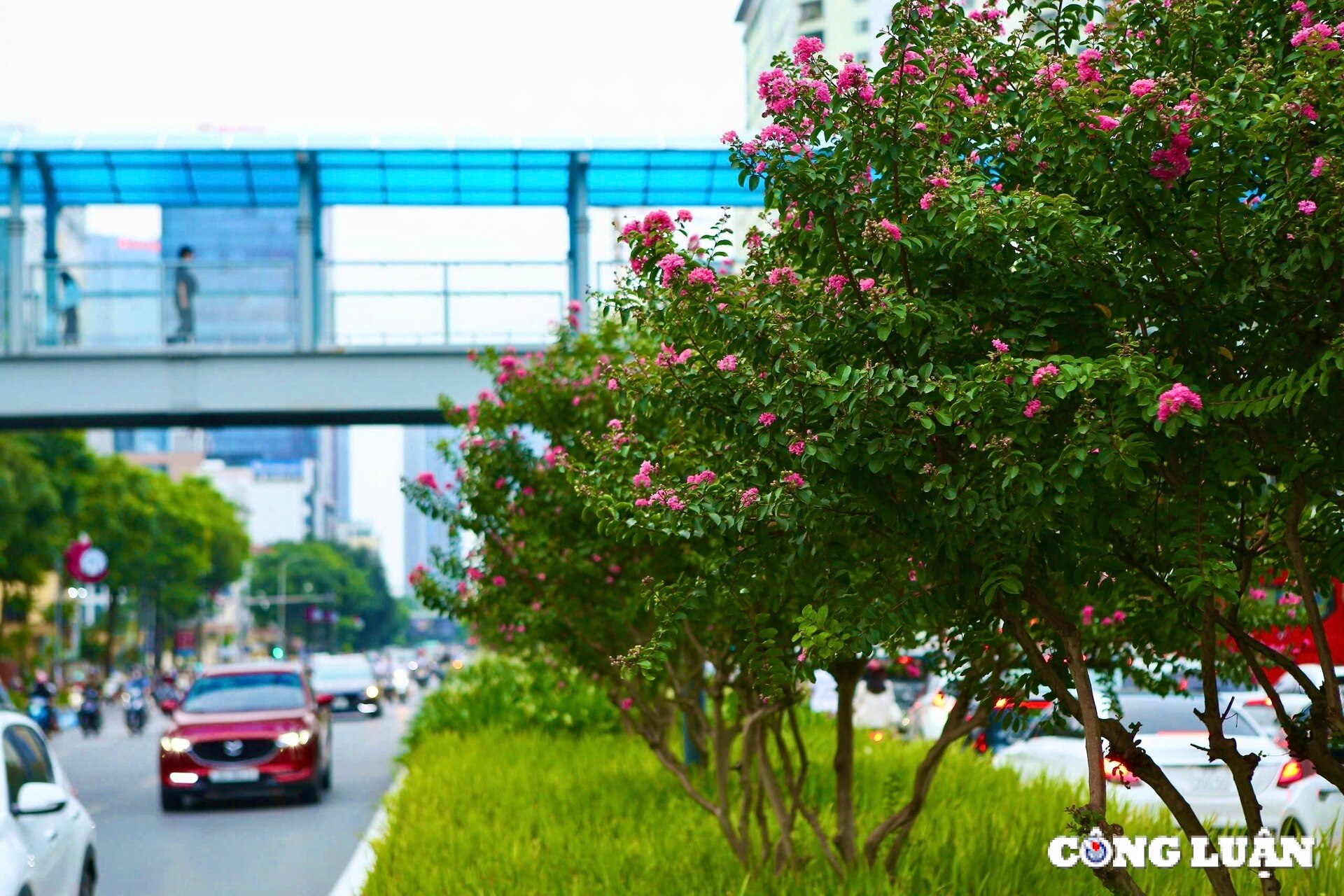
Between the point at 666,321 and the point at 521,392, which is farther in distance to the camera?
the point at 521,392

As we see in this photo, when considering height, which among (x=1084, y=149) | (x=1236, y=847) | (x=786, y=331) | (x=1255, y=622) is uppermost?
(x=1084, y=149)

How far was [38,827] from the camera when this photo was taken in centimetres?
784

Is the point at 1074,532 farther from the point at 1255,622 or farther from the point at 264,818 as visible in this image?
the point at 264,818

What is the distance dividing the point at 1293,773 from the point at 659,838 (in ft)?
15.3

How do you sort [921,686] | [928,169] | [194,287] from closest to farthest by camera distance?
[928,169] < [194,287] < [921,686]

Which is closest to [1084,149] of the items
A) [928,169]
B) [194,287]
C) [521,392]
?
A: [928,169]

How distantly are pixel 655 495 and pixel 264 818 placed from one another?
Result: 1385 cm

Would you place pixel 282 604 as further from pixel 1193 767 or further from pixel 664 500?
pixel 664 500

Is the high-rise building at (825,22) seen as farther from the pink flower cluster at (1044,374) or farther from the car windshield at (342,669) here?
the pink flower cluster at (1044,374)

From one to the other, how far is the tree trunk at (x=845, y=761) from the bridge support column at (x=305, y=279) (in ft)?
44.9

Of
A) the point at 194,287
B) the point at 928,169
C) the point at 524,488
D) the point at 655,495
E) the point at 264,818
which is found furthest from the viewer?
the point at 194,287

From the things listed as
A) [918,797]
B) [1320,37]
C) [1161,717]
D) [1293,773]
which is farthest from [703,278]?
[1161,717]

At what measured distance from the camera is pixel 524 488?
1089 cm

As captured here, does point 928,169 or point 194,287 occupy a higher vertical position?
point 194,287
